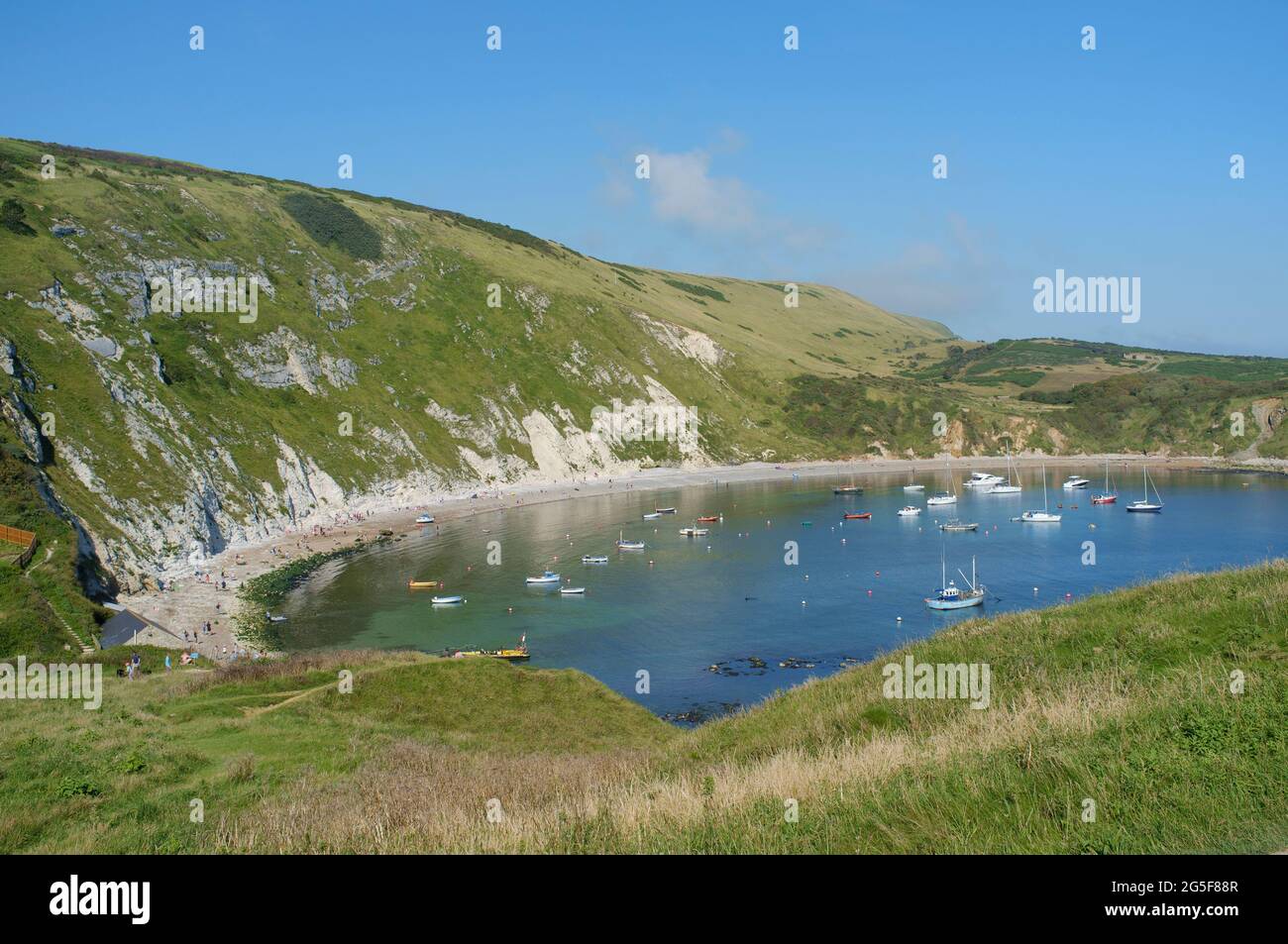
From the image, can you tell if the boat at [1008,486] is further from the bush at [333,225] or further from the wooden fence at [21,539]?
the wooden fence at [21,539]

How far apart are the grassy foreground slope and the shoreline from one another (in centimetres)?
3484

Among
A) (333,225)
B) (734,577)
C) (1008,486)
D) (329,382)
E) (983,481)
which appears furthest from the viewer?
(333,225)

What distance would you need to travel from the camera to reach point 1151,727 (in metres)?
12.4

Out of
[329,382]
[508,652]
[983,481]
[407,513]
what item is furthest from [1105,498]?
[329,382]

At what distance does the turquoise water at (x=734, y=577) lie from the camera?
58.7 meters

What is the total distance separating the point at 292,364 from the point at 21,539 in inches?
2867

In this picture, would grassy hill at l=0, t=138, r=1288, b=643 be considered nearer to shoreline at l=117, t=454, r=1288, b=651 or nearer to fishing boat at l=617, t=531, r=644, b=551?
shoreline at l=117, t=454, r=1288, b=651

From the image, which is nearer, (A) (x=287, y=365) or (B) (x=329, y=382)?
(A) (x=287, y=365)

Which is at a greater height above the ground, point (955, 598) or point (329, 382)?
point (329, 382)

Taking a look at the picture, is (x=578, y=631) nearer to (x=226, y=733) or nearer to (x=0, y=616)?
(x=0, y=616)

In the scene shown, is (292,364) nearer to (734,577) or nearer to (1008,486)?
(734,577)

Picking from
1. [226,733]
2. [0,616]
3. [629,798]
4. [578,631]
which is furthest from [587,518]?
[629,798]

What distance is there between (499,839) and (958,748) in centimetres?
724

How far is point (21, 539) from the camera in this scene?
168ft
